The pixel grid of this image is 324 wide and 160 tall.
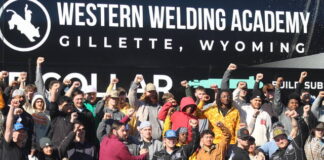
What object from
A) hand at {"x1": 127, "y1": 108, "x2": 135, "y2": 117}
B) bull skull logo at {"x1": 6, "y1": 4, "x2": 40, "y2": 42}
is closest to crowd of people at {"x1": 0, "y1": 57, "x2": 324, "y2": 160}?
hand at {"x1": 127, "y1": 108, "x2": 135, "y2": 117}

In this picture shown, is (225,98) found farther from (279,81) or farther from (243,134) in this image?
(279,81)

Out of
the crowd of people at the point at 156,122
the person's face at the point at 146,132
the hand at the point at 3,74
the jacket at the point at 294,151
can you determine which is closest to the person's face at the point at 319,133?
the crowd of people at the point at 156,122

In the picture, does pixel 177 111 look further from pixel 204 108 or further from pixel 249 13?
pixel 249 13

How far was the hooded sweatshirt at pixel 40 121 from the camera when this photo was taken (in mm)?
15203

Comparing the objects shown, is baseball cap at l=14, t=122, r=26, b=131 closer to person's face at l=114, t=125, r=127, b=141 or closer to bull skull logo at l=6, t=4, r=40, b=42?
person's face at l=114, t=125, r=127, b=141

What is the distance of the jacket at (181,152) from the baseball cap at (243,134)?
0.72 meters

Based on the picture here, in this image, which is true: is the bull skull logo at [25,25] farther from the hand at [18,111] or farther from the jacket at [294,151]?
the jacket at [294,151]

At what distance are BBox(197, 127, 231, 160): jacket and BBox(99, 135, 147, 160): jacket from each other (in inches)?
31.8

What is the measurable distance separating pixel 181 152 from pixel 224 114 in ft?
4.15

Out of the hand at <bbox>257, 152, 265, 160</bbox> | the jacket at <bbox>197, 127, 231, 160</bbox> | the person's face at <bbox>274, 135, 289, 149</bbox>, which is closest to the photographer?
the jacket at <bbox>197, 127, 231, 160</bbox>

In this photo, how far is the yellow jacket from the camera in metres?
15.6

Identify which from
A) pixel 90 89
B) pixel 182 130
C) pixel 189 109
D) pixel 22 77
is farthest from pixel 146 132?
pixel 22 77

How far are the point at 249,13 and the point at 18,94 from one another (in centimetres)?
432

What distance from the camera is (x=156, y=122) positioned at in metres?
16.1
